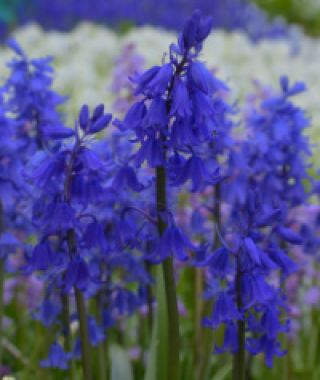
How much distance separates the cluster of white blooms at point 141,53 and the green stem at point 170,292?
4.60m

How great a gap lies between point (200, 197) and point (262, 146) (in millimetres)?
975

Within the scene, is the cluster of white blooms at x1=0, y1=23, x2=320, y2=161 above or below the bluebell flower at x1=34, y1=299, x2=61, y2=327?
above

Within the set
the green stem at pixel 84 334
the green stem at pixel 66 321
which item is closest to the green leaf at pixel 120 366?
the green stem at pixel 66 321

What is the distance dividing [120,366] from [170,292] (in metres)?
0.98

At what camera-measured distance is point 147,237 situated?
9.25 ft

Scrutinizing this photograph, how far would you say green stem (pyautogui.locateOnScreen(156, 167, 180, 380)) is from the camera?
7.27 ft

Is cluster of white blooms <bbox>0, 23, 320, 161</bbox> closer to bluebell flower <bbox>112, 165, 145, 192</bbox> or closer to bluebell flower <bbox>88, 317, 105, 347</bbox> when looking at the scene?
bluebell flower <bbox>88, 317, 105, 347</bbox>

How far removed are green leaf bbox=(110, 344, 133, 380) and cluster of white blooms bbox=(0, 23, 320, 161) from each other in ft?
12.6

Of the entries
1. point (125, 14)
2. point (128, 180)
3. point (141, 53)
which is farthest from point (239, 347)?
point (125, 14)

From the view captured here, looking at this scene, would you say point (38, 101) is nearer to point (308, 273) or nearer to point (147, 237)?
point (147, 237)

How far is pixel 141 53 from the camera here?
753 cm

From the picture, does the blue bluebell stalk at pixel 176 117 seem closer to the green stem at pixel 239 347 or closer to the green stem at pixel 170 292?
the green stem at pixel 170 292

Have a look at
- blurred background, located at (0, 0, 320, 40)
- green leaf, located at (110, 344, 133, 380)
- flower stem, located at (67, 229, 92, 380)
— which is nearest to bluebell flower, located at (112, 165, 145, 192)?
flower stem, located at (67, 229, 92, 380)

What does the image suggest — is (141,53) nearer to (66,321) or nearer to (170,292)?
(66,321)
